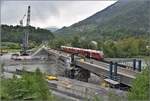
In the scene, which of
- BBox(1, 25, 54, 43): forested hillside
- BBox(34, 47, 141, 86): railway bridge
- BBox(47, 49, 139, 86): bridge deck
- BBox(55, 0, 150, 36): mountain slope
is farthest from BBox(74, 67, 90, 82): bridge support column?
BBox(55, 0, 150, 36): mountain slope

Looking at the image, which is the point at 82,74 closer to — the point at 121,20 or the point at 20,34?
the point at 20,34

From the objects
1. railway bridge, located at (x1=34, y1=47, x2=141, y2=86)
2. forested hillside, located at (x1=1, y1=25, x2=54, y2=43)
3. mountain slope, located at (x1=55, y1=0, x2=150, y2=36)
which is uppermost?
mountain slope, located at (x1=55, y1=0, x2=150, y2=36)

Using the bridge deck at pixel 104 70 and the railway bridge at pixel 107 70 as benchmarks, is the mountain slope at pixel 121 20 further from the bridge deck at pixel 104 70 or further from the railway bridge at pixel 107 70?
the bridge deck at pixel 104 70

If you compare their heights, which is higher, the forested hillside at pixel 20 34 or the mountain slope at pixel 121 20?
the mountain slope at pixel 121 20

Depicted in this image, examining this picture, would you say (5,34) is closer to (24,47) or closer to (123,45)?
(24,47)

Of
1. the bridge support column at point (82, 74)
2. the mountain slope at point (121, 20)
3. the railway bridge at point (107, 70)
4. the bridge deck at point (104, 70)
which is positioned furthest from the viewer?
the mountain slope at point (121, 20)

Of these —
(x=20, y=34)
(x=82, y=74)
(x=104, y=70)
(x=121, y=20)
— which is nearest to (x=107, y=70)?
(x=104, y=70)

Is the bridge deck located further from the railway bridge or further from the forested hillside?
the forested hillside

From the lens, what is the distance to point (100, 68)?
81.3 ft

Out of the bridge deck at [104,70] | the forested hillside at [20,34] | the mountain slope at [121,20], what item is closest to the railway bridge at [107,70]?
the bridge deck at [104,70]

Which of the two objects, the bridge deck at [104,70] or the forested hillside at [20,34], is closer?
the bridge deck at [104,70]

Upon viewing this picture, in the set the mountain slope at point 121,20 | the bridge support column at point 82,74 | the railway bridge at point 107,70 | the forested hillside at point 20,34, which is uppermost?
the mountain slope at point 121,20

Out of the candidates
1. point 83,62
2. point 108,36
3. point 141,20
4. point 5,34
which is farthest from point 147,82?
point 141,20

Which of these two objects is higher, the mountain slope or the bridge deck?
the mountain slope
